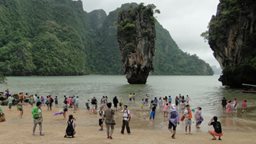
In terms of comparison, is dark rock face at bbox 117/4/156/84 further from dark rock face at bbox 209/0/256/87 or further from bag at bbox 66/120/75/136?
bag at bbox 66/120/75/136

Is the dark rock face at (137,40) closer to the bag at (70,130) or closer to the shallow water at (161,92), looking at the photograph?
the shallow water at (161,92)

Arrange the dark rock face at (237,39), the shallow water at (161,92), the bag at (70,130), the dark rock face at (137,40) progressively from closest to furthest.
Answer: the bag at (70,130) < the shallow water at (161,92) < the dark rock face at (237,39) < the dark rock face at (137,40)

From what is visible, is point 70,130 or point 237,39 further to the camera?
point 237,39

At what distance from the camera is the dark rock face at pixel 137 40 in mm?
86375

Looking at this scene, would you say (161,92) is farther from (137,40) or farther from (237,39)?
(137,40)

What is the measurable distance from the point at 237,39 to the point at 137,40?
92.3ft

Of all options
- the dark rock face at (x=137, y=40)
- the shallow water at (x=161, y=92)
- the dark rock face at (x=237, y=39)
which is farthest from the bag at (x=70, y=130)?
the dark rock face at (x=137, y=40)

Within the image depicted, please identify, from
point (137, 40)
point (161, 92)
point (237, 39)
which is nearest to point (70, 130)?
point (161, 92)

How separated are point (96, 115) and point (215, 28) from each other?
172 feet

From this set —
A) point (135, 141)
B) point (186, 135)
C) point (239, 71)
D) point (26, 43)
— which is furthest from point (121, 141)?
point (26, 43)

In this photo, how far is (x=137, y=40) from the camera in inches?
3462

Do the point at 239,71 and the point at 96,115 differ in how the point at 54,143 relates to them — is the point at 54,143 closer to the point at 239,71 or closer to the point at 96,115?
the point at 96,115

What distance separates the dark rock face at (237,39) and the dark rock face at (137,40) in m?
19.7

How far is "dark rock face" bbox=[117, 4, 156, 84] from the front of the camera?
8638 cm
